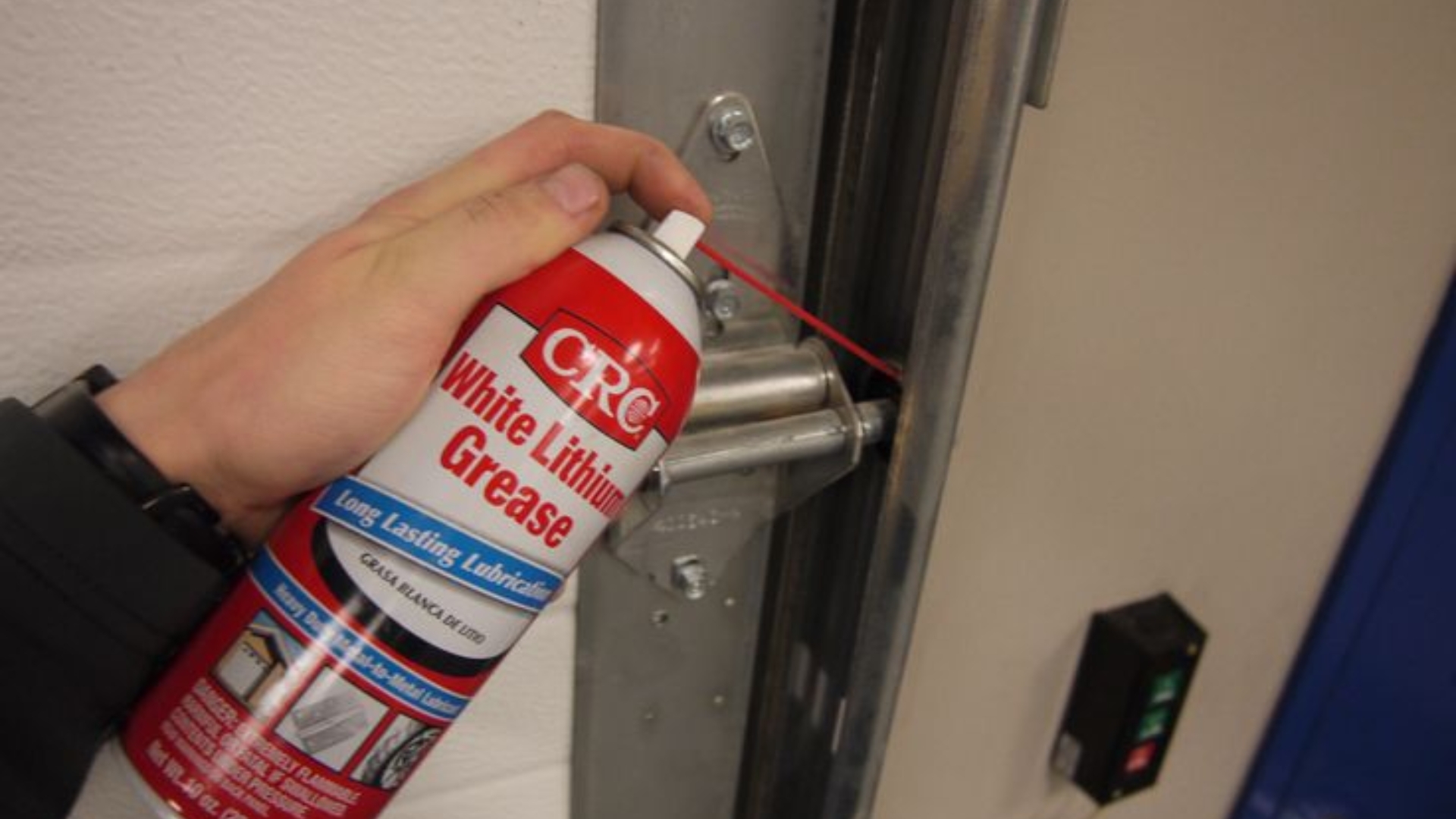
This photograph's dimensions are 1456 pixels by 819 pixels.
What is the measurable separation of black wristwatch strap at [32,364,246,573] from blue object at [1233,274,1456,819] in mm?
987

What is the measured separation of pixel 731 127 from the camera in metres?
0.53

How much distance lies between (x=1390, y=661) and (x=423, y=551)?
1.08 m

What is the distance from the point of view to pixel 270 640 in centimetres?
45

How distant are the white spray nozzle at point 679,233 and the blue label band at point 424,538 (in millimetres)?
166

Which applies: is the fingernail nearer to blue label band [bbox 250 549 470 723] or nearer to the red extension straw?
the red extension straw

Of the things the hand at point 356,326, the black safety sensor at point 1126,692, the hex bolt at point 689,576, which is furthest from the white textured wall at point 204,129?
the black safety sensor at point 1126,692

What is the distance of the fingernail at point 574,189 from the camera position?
461 millimetres

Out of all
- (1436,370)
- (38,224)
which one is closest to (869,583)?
(38,224)

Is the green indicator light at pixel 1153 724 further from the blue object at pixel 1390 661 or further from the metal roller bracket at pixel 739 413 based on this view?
the metal roller bracket at pixel 739 413

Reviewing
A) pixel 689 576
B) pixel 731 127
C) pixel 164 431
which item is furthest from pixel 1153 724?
pixel 164 431

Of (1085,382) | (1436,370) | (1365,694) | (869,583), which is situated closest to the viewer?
(869,583)

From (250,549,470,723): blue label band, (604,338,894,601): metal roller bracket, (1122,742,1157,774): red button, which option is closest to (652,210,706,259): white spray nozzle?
(604,338,894,601): metal roller bracket

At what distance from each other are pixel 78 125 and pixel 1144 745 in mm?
966

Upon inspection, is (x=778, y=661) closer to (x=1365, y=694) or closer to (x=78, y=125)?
(x=78, y=125)
